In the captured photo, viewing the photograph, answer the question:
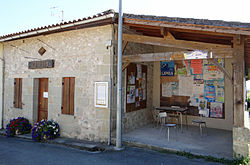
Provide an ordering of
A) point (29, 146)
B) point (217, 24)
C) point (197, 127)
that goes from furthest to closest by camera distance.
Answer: point (197, 127) < point (29, 146) < point (217, 24)

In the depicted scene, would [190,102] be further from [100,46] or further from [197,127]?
[100,46]

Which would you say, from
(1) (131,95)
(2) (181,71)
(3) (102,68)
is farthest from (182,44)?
(2) (181,71)

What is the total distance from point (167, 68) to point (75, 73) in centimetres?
394

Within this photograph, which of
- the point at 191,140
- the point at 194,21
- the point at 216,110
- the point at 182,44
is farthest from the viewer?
the point at 216,110

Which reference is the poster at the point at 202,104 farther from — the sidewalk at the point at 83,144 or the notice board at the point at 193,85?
the sidewalk at the point at 83,144

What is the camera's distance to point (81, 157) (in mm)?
5234

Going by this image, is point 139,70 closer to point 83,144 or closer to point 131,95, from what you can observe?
point 131,95

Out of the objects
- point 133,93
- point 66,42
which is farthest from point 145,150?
point 66,42

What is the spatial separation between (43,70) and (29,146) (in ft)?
9.72

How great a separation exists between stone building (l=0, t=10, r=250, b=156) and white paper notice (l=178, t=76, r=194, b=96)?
299 millimetres

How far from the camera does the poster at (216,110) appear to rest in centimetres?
759

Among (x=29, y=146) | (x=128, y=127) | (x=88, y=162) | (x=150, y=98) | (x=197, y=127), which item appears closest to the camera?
(x=88, y=162)

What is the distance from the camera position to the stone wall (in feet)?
21.3

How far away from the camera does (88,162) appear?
15.9 feet
